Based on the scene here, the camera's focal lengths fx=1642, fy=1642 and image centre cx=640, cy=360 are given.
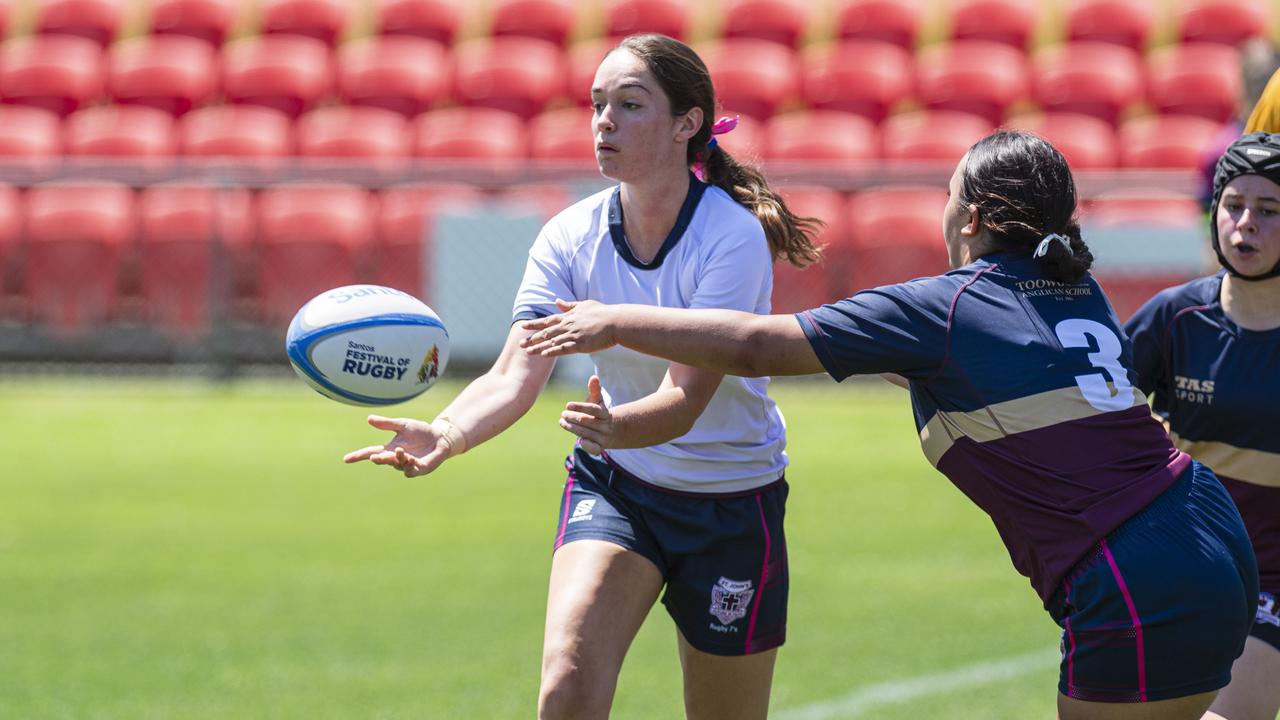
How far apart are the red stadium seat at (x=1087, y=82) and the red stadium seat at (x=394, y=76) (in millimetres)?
6514

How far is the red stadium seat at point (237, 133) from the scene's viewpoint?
17.0 m

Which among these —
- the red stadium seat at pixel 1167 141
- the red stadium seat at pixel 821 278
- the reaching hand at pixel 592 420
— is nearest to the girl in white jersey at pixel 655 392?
the reaching hand at pixel 592 420

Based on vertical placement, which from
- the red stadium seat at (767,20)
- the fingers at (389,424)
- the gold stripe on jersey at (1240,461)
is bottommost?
the red stadium seat at (767,20)

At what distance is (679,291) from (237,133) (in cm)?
1350

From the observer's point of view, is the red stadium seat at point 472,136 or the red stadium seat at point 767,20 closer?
the red stadium seat at point 472,136

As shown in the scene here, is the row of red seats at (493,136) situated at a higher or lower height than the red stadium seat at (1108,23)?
lower

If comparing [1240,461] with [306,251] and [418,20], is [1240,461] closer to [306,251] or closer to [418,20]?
[306,251]

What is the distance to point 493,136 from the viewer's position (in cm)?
1697

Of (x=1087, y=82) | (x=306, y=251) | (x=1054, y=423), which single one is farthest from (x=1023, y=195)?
(x=1087, y=82)

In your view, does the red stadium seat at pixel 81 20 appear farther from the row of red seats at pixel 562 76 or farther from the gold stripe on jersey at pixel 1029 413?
the gold stripe on jersey at pixel 1029 413

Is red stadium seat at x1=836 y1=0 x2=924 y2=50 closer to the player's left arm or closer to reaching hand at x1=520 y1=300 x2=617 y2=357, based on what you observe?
the player's left arm

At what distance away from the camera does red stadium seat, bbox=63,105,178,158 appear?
17172 millimetres

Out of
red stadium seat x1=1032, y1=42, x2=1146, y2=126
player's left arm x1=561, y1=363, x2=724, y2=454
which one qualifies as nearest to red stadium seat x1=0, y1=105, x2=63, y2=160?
red stadium seat x1=1032, y1=42, x2=1146, y2=126

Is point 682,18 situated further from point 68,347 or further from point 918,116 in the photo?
point 68,347
